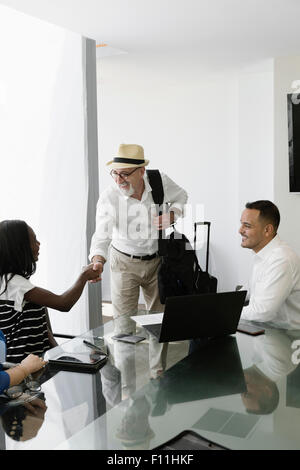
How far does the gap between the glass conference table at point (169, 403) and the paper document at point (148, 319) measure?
0.91 ft

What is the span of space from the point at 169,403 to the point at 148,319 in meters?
0.85

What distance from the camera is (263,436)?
3.82 feet

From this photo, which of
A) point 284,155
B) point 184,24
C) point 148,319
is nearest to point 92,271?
point 148,319

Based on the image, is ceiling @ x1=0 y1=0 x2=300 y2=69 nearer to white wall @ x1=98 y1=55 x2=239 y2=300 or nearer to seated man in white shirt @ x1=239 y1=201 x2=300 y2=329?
white wall @ x1=98 y1=55 x2=239 y2=300

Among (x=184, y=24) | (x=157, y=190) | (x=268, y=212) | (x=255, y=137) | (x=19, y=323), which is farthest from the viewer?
(x=255, y=137)

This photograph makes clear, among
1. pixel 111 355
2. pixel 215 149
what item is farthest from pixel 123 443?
pixel 215 149

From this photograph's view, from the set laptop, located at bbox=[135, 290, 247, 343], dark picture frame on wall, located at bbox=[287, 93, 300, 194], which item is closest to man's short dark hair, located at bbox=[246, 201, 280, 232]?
laptop, located at bbox=[135, 290, 247, 343]

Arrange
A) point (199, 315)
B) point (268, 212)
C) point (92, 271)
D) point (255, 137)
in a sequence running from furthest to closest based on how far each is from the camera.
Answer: point (255, 137) → point (92, 271) → point (268, 212) → point (199, 315)

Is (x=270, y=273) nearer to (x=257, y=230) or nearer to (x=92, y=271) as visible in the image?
(x=257, y=230)

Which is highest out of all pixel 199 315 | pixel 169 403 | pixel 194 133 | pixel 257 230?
pixel 194 133

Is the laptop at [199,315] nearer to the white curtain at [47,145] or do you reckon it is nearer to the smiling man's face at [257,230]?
the smiling man's face at [257,230]

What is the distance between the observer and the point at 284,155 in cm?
473

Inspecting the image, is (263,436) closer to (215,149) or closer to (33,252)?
(33,252)

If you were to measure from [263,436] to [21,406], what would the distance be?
648 mm
